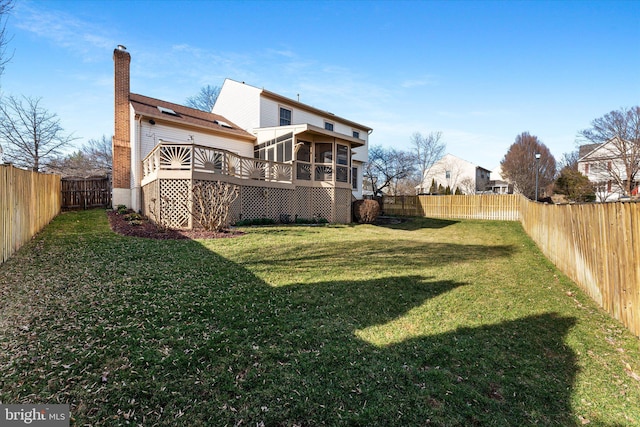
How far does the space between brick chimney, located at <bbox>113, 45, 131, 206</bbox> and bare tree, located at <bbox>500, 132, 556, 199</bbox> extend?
45.8 metres

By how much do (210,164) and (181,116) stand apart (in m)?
6.27

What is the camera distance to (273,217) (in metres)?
13.5

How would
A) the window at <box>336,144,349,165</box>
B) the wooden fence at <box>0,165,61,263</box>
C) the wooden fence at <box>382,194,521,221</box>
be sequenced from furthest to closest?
the wooden fence at <box>382,194,521,221</box>
the window at <box>336,144,349,165</box>
the wooden fence at <box>0,165,61,263</box>

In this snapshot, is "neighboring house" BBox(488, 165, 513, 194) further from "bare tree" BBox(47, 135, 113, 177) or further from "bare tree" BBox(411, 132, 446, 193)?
"bare tree" BBox(47, 135, 113, 177)

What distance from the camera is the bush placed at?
16.3m

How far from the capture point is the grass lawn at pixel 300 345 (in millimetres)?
2375

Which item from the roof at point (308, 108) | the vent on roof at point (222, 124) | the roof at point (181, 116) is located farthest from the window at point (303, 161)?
the vent on roof at point (222, 124)

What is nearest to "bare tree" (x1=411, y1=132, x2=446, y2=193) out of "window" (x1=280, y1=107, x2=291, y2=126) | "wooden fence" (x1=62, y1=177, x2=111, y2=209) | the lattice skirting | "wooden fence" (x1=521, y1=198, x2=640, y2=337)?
"window" (x1=280, y1=107, x2=291, y2=126)

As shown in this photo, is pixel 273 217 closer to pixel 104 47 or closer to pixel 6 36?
pixel 6 36

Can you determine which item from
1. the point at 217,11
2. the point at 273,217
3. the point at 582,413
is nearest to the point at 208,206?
the point at 273,217

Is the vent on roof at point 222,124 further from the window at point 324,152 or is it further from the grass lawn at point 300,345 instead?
the grass lawn at point 300,345

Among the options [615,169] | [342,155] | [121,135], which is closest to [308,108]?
[342,155]

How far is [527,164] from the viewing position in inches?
1692

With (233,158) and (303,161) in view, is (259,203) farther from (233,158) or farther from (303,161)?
(303,161)
